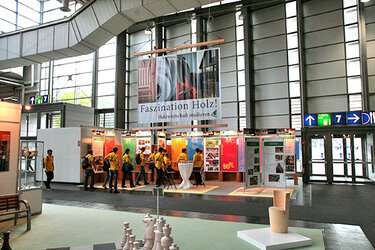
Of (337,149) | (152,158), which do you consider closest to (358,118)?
(337,149)

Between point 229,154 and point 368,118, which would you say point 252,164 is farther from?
point 368,118

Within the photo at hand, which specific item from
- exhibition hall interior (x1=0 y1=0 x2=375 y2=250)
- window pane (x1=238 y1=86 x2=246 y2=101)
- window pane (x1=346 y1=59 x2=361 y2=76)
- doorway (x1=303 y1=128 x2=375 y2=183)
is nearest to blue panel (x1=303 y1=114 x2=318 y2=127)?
exhibition hall interior (x1=0 y1=0 x2=375 y2=250)

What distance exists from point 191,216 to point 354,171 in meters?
8.91

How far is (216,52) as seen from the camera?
763 centimetres

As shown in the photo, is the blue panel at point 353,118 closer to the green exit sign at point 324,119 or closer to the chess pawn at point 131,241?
the green exit sign at point 324,119

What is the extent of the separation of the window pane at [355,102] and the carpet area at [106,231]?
36.0ft

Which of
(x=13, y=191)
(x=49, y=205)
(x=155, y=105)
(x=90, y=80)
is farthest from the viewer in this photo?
(x=90, y=80)

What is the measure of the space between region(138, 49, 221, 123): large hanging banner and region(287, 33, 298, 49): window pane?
31.0 ft

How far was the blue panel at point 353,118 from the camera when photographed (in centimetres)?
1164

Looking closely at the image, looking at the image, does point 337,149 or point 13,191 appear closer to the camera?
point 13,191

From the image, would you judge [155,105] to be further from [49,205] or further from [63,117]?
[63,117]

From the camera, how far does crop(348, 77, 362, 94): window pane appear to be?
13.6 m

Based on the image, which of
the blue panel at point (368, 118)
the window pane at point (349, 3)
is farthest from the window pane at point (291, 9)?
the blue panel at point (368, 118)

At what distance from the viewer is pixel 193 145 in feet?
44.5
